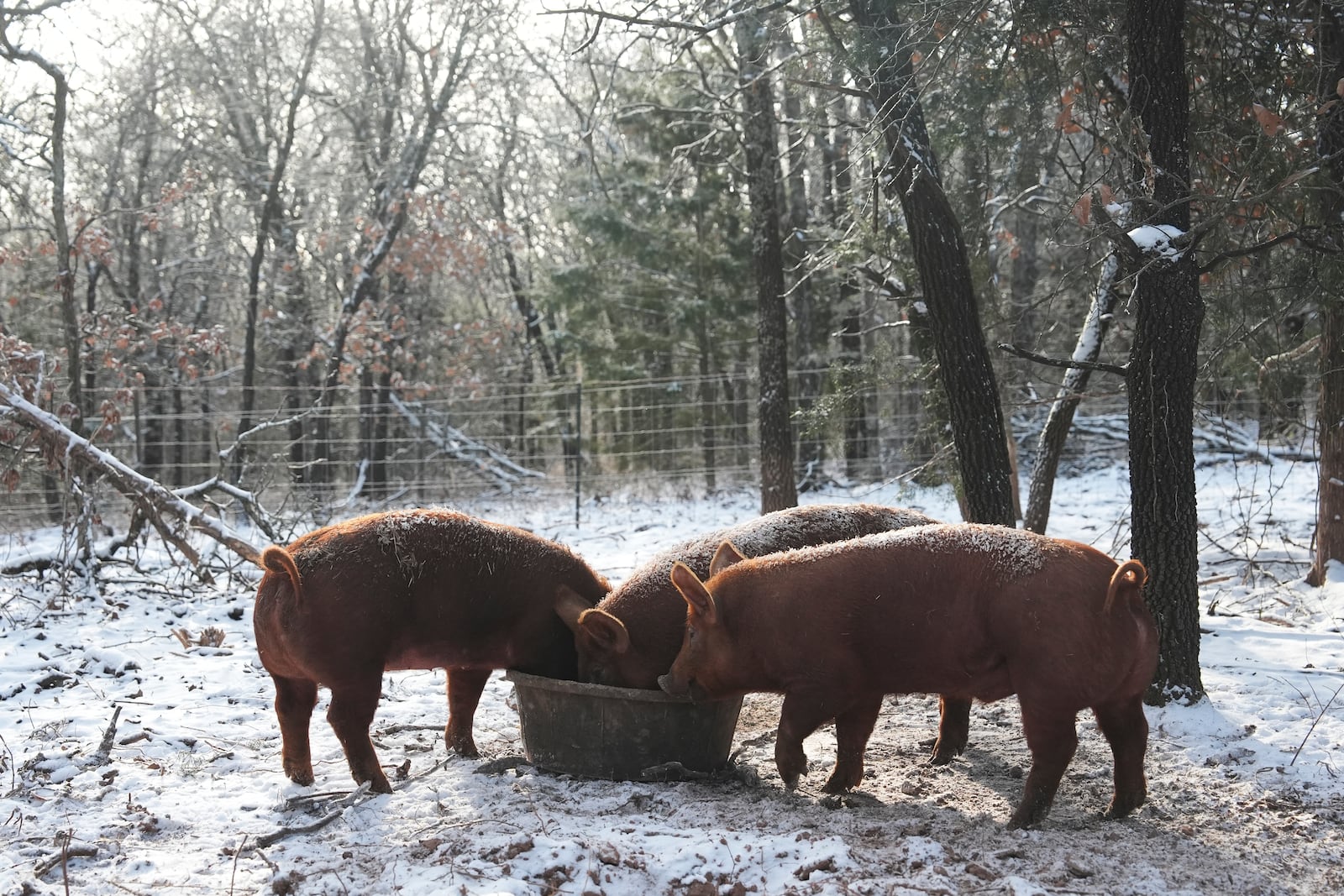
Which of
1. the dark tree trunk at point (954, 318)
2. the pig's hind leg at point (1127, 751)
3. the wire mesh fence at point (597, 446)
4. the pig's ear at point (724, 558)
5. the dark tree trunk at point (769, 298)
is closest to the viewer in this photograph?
the pig's hind leg at point (1127, 751)

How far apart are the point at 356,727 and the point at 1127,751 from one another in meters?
3.11

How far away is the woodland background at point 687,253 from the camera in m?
6.40

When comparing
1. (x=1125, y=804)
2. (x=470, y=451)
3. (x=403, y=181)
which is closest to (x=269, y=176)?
(x=403, y=181)

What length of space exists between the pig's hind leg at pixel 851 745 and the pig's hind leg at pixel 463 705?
1.72 meters

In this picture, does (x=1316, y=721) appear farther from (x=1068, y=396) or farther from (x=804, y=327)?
(x=804, y=327)

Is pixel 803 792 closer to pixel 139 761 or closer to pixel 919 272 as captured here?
pixel 139 761

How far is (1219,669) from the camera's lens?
6.05 m

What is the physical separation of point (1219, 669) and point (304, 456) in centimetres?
1427

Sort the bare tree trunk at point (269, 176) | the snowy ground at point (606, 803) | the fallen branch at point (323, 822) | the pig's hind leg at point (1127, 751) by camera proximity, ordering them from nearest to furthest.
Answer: the snowy ground at point (606, 803) < the fallen branch at point (323, 822) < the pig's hind leg at point (1127, 751) < the bare tree trunk at point (269, 176)

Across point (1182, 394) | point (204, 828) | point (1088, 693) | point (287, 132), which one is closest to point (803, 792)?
point (1088, 693)

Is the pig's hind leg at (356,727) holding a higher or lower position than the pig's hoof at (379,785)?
higher

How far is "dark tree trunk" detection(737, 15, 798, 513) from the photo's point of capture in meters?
11.2

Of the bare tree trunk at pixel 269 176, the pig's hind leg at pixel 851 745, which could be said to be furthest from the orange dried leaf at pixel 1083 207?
the bare tree trunk at pixel 269 176

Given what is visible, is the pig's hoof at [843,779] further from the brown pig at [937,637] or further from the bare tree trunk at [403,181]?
the bare tree trunk at [403,181]
